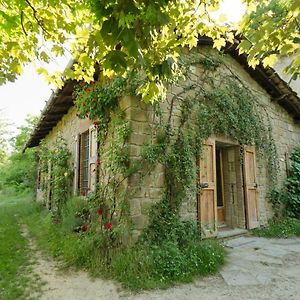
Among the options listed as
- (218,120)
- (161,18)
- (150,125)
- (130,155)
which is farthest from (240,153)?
(161,18)

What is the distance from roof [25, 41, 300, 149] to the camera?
20.4 ft

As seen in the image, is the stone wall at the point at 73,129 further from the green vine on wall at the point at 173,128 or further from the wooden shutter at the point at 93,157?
the green vine on wall at the point at 173,128

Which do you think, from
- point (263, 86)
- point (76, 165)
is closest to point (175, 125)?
point (76, 165)

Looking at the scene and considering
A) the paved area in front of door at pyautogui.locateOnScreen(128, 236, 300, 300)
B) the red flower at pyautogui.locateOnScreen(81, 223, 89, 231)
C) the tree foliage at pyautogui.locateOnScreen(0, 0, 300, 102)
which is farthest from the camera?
the red flower at pyautogui.locateOnScreen(81, 223, 89, 231)

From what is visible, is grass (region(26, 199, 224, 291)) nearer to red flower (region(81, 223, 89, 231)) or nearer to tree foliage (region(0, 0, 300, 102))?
red flower (region(81, 223, 89, 231))

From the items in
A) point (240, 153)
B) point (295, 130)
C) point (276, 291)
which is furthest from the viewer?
point (295, 130)

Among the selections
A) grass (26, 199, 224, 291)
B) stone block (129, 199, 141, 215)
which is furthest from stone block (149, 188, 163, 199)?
grass (26, 199, 224, 291)

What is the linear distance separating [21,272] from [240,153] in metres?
4.92

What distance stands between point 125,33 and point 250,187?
5.34 meters

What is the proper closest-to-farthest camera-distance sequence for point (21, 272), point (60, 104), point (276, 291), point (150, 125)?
point (276, 291), point (21, 272), point (150, 125), point (60, 104)

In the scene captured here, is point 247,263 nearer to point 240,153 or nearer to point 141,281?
point 141,281

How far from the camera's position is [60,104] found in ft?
23.0

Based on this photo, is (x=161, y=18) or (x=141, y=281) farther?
(x=141, y=281)

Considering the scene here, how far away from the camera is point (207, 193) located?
5.04m
